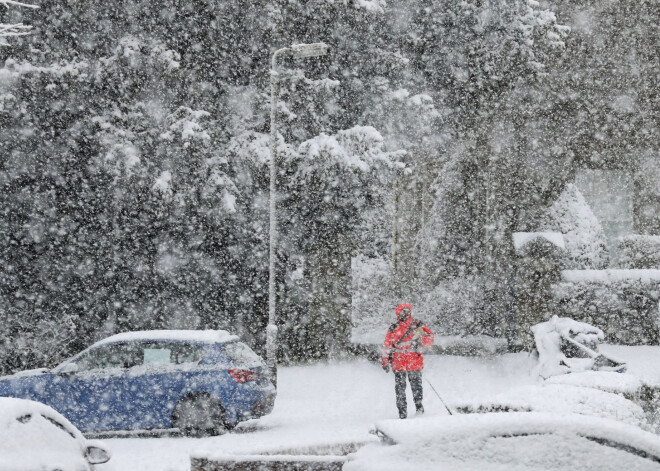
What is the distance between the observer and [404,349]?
12.1 metres

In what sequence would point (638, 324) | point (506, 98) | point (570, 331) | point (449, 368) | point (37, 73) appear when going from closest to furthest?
point (570, 331) < point (37, 73) < point (449, 368) < point (638, 324) < point (506, 98)

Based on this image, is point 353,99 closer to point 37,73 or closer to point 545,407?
point 37,73

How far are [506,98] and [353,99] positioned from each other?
544 centimetres

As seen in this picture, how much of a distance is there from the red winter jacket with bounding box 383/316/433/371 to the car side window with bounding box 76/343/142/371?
12.3ft

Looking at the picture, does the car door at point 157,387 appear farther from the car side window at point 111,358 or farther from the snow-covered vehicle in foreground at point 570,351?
the snow-covered vehicle in foreground at point 570,351

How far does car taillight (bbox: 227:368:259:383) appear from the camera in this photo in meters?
11.6

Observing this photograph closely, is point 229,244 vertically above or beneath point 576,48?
beneath

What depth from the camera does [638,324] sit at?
1947 cm

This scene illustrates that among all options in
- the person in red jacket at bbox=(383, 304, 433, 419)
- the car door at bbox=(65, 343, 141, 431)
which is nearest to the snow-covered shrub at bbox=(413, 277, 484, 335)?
the person in red jacket at bbox=(383, 304, 433, 419)

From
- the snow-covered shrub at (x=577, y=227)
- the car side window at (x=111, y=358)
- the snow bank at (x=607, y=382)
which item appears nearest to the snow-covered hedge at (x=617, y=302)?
the snow-covered shrub at (x=577, y=227)

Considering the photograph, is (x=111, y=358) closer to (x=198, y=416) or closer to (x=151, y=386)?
(x=151, y=386)

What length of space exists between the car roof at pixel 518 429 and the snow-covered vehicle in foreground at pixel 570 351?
8740 millimetres

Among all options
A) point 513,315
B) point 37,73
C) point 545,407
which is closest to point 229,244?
point 37,73

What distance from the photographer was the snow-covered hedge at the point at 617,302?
19375 millimetres
